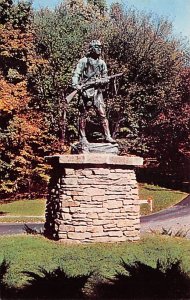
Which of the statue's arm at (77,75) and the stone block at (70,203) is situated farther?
the statue's arm at (77,75)

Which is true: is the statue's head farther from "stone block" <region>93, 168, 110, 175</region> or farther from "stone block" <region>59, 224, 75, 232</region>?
"stone block" <region>59, 224, 75, 232</region>

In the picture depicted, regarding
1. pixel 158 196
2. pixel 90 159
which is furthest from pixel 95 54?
pixel 158 196

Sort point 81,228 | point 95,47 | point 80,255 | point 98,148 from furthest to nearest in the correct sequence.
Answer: point 95,47 < point 98,148 < point 81,228 < point 80,255

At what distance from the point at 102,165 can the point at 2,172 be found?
13.5m

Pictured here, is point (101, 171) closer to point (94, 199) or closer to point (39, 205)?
point (94, 199)

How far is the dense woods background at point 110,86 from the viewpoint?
2266 centimetres

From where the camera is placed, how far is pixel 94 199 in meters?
8.93

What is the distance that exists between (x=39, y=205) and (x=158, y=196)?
5.68 m

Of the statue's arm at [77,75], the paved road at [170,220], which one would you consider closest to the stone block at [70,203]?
the statue's arm at [77,75]

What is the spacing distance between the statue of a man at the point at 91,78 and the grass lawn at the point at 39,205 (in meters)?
9.10

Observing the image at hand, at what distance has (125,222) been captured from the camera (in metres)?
9.14

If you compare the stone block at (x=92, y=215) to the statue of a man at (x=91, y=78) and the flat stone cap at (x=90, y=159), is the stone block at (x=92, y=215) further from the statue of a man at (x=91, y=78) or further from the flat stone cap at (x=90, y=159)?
the statue of a man at (x=91, y=78)

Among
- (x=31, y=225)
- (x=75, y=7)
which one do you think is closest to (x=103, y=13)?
(x=75, y=7)

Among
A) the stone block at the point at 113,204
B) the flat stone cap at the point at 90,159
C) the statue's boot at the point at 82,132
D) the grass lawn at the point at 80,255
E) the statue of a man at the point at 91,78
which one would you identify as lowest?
the grass lawn at the point at 80,255
